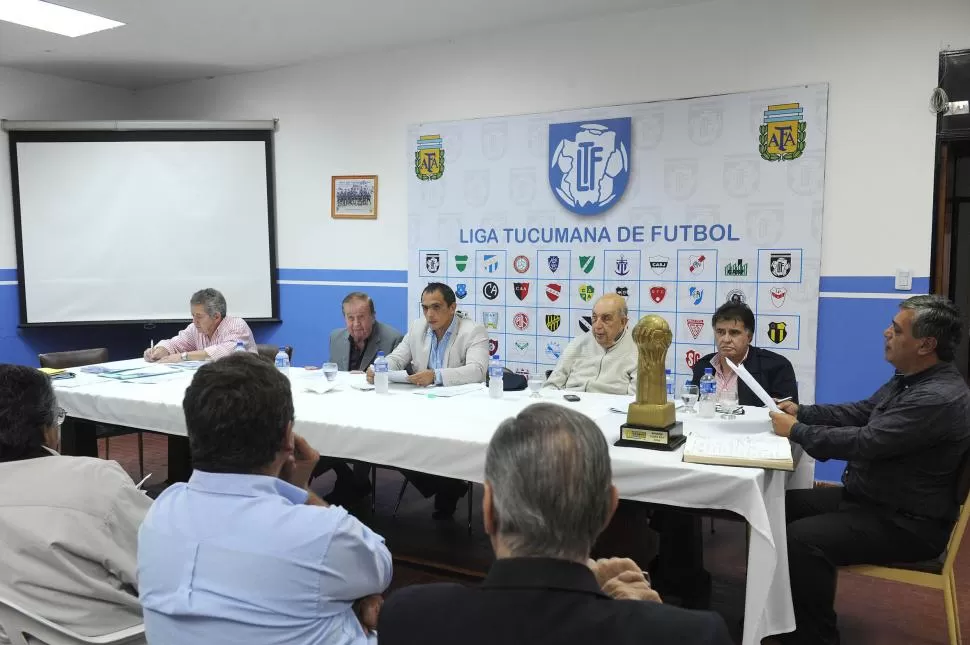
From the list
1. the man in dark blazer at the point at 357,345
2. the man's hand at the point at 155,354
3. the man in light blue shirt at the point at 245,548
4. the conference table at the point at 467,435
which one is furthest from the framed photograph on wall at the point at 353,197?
the man in light blue shirt at the point at 245,548

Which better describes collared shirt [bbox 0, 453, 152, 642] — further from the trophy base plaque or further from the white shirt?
the white shirt

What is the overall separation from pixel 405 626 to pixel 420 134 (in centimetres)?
508

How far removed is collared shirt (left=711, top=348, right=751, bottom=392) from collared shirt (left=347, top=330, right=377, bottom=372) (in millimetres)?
1995

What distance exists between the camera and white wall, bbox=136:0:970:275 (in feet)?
13.5

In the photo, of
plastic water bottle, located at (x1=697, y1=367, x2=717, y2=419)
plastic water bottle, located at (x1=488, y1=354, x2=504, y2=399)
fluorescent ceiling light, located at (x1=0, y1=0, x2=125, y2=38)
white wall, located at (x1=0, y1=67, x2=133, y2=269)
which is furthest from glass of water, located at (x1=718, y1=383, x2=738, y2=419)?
white wall, located at (x1=0, y1=67, x2=133, y2=269)

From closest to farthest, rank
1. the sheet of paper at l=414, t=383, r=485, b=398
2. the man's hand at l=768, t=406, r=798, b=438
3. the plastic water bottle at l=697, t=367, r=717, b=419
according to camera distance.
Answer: the man's hand at l=768, t=406, r=798, b=438
the plastic water bottle at l=697, t=367, r=717, b=419
the sheet of paper at l=414, t=383, r=485, b=398

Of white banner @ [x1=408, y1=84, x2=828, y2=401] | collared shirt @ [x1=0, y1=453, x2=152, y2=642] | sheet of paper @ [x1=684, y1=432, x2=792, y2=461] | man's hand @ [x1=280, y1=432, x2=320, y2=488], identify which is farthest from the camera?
white banner @ [x1=408, y1=84, x2=828, y2=401]

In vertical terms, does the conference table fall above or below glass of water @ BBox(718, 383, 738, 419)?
below

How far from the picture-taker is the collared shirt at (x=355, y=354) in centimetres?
444

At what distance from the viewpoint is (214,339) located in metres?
4.71

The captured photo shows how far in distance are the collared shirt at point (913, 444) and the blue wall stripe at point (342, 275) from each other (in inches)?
156

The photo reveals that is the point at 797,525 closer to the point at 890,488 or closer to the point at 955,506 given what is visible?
the point at 890,488

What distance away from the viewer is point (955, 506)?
2369 millimetres

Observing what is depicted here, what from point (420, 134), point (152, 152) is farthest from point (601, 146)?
point (152, 152)
